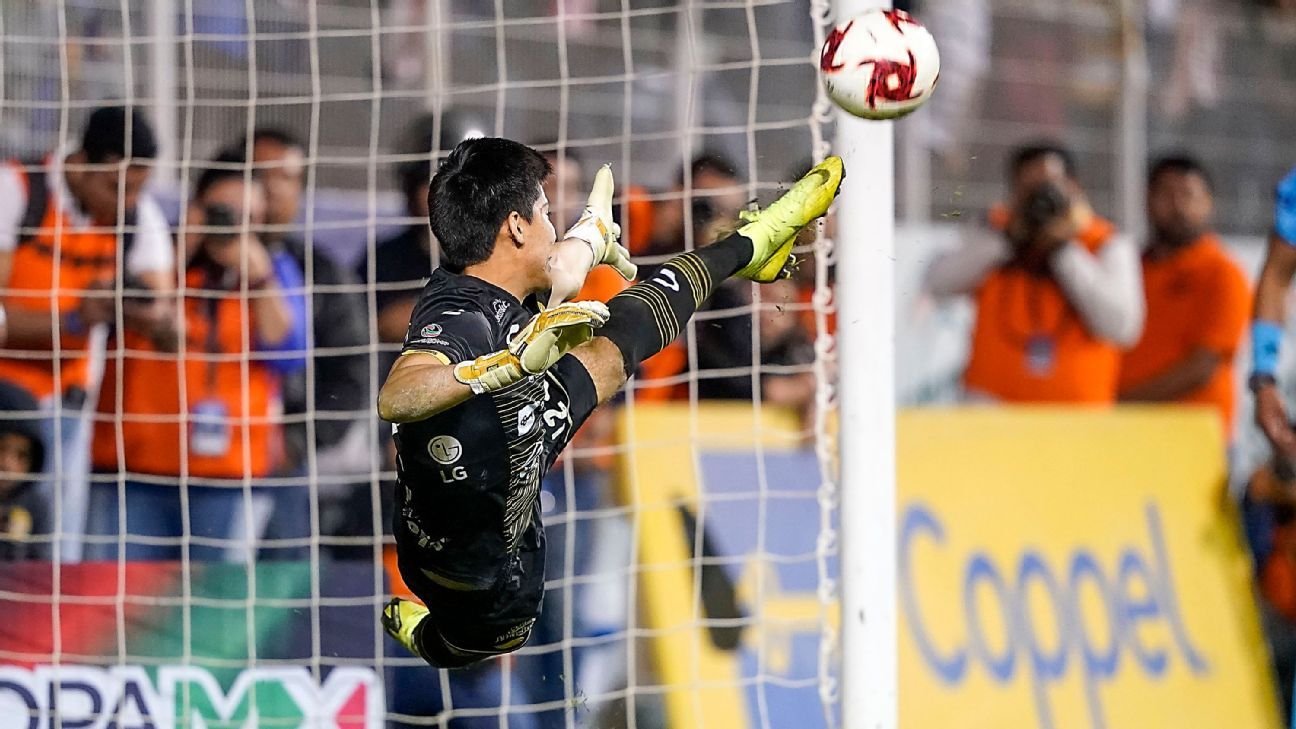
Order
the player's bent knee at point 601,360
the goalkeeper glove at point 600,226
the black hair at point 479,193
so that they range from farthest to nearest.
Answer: the player's bent knee at point 601,360, the black hair at point 479,193, the goalkeeper glove at point 600,226

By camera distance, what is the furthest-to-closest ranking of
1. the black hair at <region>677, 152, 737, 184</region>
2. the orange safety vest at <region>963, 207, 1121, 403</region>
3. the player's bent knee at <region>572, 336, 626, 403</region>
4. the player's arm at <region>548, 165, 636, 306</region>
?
the orange safety vest at <region>963, 207, 1121, 403</region> < the black hair at <region>677, 152, 737, 184</region> < the player's bent knee at <region>572, 336, 626, 403</region> < the player's arm at <region>548, 165, 636, 306</region>

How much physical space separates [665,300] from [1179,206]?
392 centimetres

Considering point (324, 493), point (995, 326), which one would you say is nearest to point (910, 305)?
point (995, 326)

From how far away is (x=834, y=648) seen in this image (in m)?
4.82

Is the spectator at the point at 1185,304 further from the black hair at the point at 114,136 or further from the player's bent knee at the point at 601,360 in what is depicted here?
the black hair at the point at 114,136

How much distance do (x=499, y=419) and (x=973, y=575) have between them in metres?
2.80

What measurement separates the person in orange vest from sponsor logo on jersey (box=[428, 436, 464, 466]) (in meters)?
2.49

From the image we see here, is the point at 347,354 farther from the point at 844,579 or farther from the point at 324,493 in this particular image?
the point at 844,579

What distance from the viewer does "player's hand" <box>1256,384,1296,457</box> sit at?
5406 mm

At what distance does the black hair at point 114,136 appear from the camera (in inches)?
221

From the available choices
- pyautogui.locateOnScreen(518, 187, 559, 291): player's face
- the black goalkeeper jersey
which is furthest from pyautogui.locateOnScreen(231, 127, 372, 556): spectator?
pyautogui.locateOnScreen(518, 187, 559, 291): player's face

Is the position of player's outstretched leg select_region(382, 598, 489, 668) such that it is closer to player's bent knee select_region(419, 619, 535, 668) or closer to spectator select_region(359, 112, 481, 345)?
player's bent knee select_region(419, 619, 535, 668)

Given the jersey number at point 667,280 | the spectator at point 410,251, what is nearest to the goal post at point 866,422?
the jersey number at point 667,280

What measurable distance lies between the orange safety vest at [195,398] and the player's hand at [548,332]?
2732 mm
